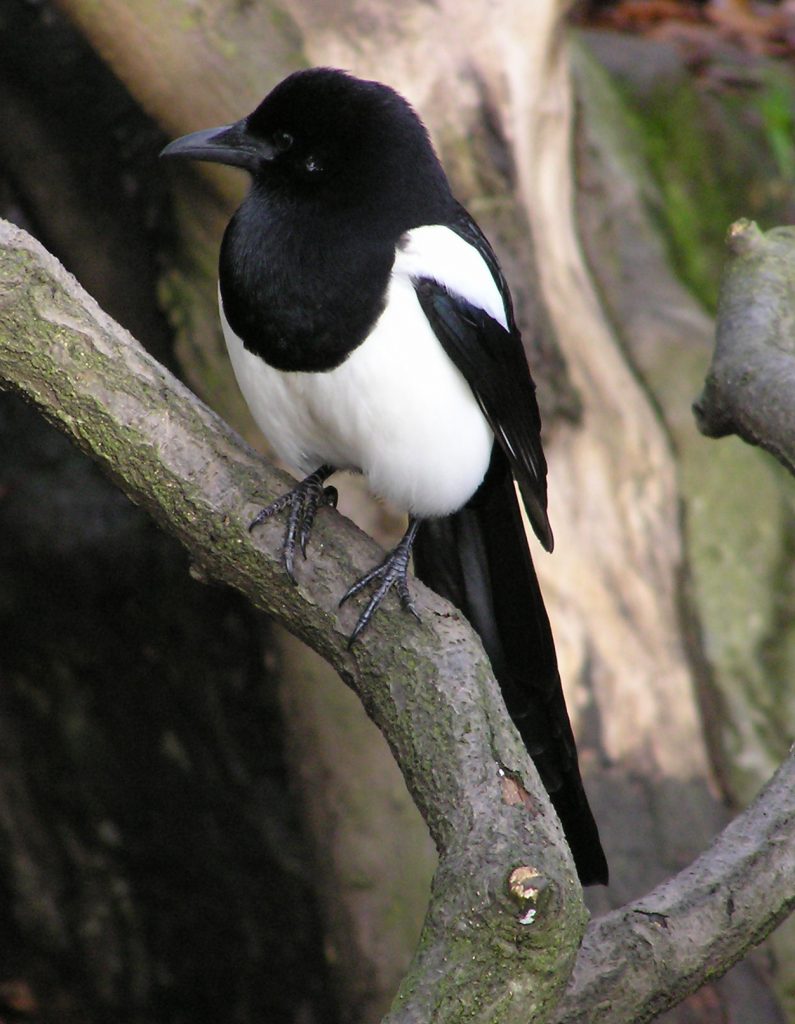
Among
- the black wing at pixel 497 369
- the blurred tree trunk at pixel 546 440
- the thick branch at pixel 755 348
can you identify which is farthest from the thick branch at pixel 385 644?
the blurred tree trunk at pixel 546 440

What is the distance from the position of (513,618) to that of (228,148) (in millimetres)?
781

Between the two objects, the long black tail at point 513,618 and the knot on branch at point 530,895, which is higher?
the knot on branch at point 530,895

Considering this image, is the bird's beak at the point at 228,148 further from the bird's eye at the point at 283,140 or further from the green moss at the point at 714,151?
the green moss at the point at 714,151

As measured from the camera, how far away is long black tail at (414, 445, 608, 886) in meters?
1.80

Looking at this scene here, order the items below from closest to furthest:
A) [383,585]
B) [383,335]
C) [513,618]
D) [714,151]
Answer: [383,585] < [383,335] < [513,618] < [714,151]

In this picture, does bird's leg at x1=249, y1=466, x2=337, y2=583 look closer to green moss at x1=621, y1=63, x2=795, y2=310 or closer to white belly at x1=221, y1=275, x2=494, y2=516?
white belly at x1=221, y1=275, x2=494, y2=516

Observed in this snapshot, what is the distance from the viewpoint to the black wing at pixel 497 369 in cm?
171

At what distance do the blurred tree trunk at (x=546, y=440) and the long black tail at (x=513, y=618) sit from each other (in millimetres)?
433

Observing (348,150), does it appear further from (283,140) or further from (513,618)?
(513,618)

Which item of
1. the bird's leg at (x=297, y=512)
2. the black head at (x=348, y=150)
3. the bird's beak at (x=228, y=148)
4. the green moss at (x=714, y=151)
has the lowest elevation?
the green moss at (x=714, y=151)

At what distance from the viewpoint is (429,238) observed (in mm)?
1704

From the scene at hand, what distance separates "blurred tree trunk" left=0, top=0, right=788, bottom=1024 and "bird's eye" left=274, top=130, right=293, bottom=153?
61 centimetres

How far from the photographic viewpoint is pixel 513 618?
1.92 m

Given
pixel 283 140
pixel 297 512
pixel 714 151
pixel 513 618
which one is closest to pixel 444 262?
pixel 283 140
